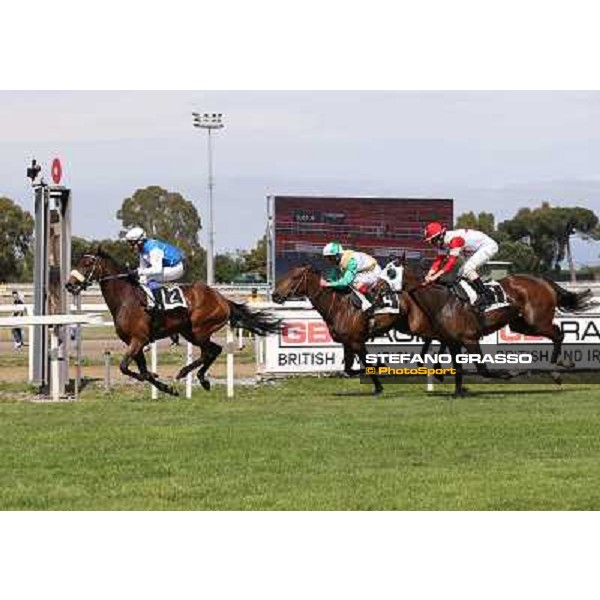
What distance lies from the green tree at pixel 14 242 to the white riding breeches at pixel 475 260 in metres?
53.0

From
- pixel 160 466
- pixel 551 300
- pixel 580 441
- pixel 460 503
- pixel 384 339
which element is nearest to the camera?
pixel 460 503

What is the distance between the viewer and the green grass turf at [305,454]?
7848 mm

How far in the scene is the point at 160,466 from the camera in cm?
938

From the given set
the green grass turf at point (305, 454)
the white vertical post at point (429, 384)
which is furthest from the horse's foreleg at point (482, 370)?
the white vertical post at point (429, 384)

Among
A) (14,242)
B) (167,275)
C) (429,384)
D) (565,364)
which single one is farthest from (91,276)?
(14,242)

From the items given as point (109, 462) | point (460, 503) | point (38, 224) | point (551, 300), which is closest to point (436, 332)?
point (551, 300)

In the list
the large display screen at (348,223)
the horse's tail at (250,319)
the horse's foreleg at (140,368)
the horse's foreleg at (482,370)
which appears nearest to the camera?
the horse's foreleg at (140,368)

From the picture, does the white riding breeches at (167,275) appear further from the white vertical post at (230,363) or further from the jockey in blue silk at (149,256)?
the white vertical post at (230,363)

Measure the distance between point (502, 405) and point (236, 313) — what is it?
3.88m

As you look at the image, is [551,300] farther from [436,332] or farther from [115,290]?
[115,290]

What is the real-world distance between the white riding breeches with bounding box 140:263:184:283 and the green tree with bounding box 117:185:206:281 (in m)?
42.6

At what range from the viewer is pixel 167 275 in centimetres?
1644

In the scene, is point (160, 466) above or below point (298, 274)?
below

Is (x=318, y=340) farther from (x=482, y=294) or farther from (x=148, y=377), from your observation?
(x=148, y=377)
